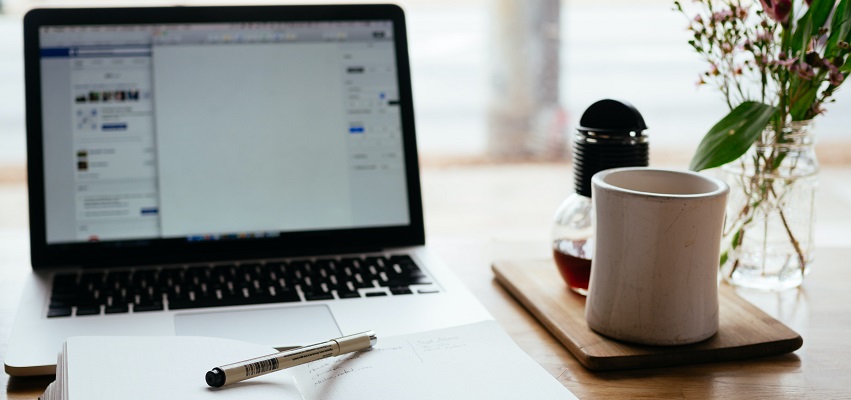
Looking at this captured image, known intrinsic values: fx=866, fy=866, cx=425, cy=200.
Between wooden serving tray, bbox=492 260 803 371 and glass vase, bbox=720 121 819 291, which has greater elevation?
glass vase, bbox=720 121 819 291

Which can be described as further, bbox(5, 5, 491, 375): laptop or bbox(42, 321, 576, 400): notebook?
bbox(5, 5, 491, 375): laptop

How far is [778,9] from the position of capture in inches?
32.6

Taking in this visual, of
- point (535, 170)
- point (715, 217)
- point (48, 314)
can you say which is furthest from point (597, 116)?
point (535, 170)

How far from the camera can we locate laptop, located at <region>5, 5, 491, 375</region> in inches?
37.3

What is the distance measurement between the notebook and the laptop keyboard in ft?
0.55

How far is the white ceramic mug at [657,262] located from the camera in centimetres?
72

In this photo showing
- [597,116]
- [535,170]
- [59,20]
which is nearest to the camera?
[597,116]

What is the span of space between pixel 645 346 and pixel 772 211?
0.27 metres

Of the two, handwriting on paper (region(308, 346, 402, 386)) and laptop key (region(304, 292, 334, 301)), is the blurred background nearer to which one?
laptop key (region(304, 292, 334, 301))

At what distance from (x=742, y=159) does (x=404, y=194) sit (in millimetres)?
382

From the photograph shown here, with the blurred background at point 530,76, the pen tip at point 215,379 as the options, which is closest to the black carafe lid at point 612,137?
the pen tip at point 215,379

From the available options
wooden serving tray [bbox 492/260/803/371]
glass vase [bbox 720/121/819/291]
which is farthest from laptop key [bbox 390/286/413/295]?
glass vase [bbox 720/121/819/291]

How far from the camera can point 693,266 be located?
0.74 m

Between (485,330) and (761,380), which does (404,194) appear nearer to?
(485,330)
